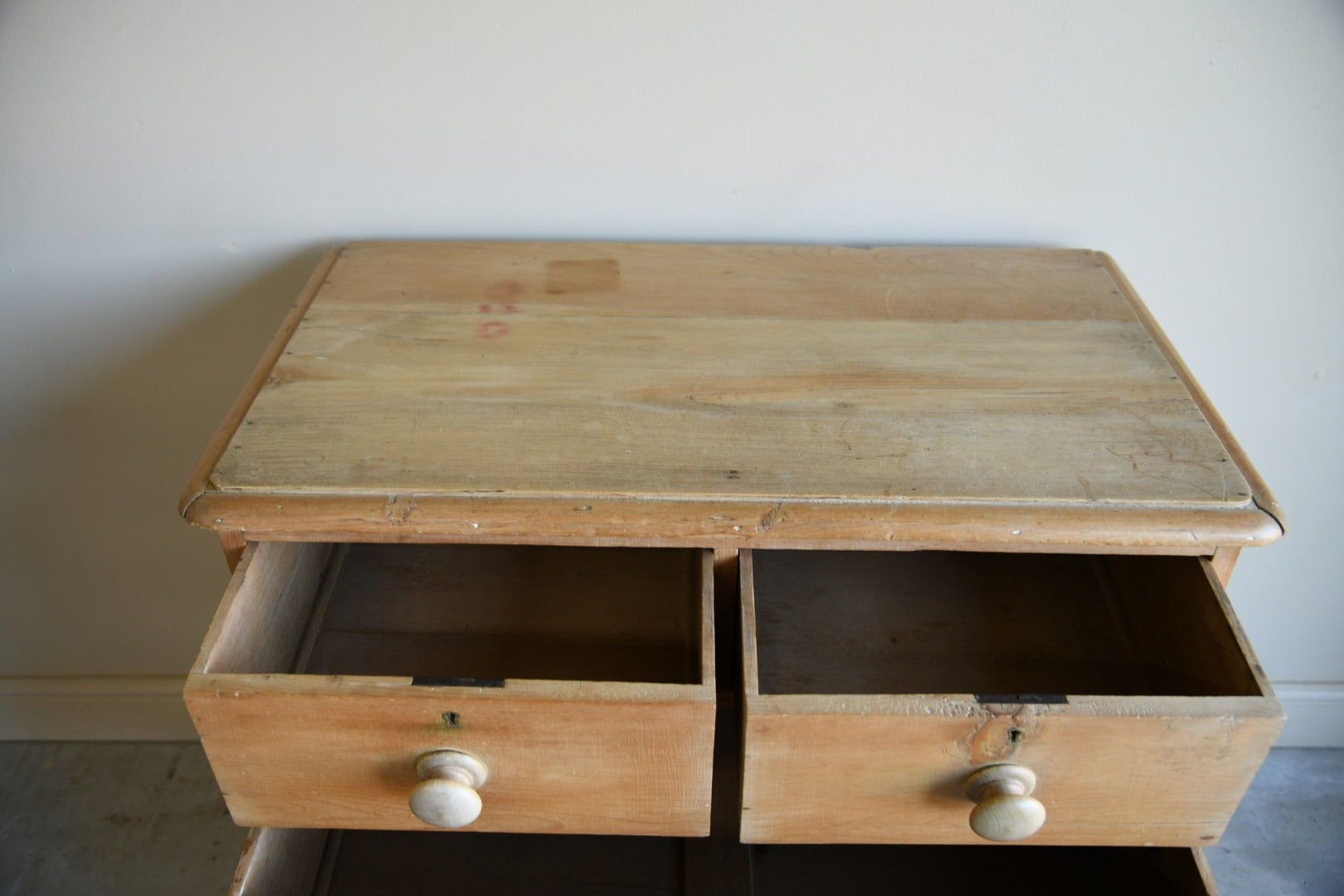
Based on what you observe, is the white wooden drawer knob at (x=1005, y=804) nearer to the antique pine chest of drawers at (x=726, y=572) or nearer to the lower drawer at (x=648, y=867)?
the antique pine chest of drawers at (x=726, y=572)

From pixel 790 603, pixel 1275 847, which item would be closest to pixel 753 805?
pixel 790 603

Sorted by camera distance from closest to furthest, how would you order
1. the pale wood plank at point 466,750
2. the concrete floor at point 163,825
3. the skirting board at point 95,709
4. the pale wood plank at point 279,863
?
the pale wood plank at point 466,750, the pale wood plank at point 279,863, the concrete floor at point 163,825, the skirting board at point 95,709

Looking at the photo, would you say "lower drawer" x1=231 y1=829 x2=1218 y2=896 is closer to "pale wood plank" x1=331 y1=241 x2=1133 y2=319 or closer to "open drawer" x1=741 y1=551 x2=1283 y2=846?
"open drawer" x1=741 y1=551 x2=1283 y2=846

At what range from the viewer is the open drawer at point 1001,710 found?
24.2 inches

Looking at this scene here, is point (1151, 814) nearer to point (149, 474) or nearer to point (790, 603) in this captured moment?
point (790, 603)

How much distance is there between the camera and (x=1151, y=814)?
670 millimetres

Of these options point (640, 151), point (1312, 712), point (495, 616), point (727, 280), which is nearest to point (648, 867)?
point (495, 616)

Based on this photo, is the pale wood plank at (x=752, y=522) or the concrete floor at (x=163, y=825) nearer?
the pale wood plank at (x=752, y=522)

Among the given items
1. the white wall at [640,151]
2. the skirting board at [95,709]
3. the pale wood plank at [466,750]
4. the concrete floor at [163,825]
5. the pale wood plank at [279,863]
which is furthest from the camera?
the skirting board at [95,709]

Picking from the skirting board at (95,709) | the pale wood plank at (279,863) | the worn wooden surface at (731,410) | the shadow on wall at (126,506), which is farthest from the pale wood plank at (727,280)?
the skirting board at (95,709)

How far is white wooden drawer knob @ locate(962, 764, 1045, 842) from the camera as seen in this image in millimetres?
631

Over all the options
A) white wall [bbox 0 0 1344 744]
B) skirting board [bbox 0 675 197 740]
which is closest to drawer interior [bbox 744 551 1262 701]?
white wall [bbox 0 0 1344 744]

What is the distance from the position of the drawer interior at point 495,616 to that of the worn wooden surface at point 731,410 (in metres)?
0.15

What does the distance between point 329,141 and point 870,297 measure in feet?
1.83
